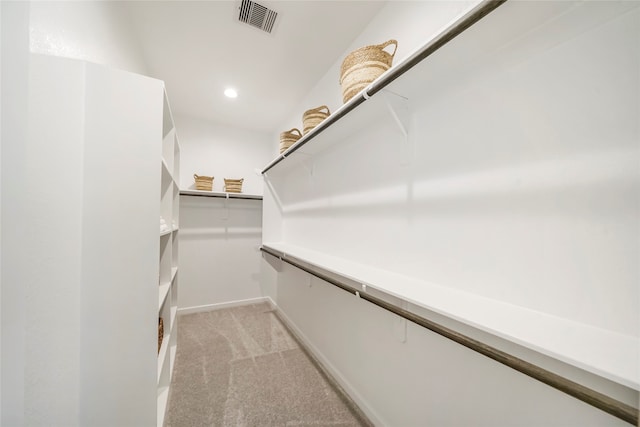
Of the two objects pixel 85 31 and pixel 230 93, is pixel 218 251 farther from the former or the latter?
pixel 85 31

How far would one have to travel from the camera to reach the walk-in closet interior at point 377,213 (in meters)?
0.58

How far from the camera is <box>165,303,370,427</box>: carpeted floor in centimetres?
136

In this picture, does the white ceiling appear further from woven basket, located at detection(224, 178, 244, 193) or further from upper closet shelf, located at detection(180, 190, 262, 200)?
upper closet shelf, located at detection(180, 190, 262, 200)

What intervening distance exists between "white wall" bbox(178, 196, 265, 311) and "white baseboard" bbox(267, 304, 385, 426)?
1020 millimetres

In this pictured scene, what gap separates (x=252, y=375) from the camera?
1.73 meters

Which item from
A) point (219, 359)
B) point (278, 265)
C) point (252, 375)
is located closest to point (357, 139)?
point (278, 265)

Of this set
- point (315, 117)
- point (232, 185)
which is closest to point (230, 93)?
point (232, 185)

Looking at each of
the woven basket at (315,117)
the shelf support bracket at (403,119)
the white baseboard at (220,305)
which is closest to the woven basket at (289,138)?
the woven basket at (315,117)

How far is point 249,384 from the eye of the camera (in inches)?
64.4

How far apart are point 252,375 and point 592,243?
2.05 m

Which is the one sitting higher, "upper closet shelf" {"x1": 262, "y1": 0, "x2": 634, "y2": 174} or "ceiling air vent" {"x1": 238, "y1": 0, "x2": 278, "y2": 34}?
"ceiling air vent" {"x1": 238, "y1": 0, "x2": 278, "y2": 34}

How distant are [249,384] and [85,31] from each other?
7.38 ft

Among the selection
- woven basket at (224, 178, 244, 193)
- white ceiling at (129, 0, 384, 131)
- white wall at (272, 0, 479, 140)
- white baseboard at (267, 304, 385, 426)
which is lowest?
white baseboard at (267, 304, 385, 426)

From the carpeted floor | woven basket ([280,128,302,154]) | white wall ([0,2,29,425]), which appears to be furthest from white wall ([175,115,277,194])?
white wall ([0,2,29,425])
